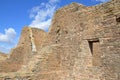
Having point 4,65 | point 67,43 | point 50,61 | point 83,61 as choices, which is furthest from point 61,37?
point 4,65

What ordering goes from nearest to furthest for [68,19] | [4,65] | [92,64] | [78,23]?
[92,64]
[78,23]
[68,19]
[4,65]

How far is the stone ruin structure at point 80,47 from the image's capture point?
8793 mm

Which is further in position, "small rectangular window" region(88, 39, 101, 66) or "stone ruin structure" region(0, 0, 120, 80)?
"small rectangular window" region(88, 39, 101, 66)

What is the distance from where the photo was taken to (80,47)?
10453 millimetres

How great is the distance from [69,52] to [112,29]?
301 cm

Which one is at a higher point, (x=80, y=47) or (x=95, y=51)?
(x=80, y=47)

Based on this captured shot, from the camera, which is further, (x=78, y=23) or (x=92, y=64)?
(x=78, y=23)

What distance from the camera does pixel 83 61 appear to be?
1014 cm

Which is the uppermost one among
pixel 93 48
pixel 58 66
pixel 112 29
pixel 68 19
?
pixel 68 19

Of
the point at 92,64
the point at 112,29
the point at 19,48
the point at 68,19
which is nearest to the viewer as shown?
the point at 112,29

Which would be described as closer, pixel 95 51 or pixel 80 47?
pixel 95 51

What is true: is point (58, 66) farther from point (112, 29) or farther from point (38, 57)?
point (112, 29)

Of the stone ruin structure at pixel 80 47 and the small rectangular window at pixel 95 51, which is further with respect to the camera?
the small rectangular window at pixel 95 51

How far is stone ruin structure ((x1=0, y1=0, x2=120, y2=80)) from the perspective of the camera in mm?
8793
